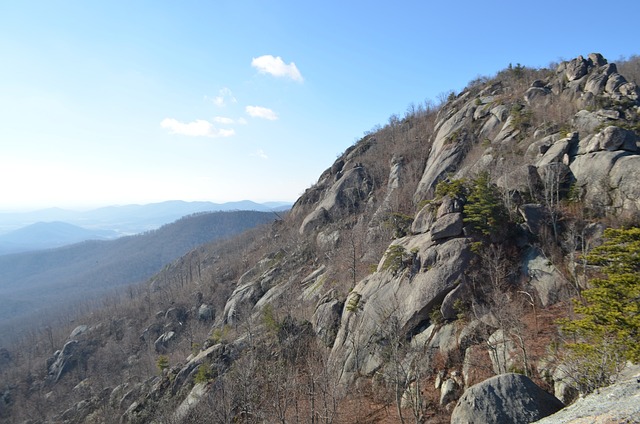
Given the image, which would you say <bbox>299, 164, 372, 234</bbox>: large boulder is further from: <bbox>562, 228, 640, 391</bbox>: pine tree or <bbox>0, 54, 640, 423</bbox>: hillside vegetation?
<bbox>562, 228, 640, 391</bbox>: pine tree

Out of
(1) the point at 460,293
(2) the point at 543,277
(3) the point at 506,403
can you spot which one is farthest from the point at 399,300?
(3) the point at 506,403

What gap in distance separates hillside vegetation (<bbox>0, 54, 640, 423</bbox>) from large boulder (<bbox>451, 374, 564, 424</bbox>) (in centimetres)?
6

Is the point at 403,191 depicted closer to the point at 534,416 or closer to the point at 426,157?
the point at 426,157

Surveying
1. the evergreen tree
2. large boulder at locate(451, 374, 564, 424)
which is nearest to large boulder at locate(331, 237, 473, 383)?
the evergreen tree

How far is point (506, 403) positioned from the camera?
14.2 meters

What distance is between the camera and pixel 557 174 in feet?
85.5

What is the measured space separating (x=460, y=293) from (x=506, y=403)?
9701mm

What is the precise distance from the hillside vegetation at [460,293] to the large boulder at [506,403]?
0.06 metres

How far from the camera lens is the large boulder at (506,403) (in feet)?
45.7

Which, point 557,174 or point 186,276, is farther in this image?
point 186,276

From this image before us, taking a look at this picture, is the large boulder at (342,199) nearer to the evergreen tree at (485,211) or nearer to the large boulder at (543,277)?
the evergreen tree at (485,211)

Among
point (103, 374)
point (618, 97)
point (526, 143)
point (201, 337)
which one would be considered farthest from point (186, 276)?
point (618, 97)

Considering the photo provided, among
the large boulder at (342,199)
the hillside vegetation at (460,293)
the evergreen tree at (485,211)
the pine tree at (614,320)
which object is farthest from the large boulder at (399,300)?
the large boulder at (342,199)

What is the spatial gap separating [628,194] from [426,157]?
38.7 metres
